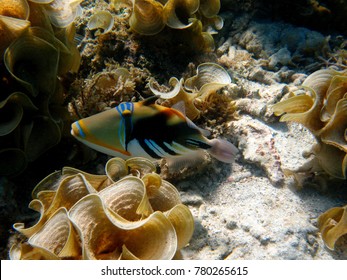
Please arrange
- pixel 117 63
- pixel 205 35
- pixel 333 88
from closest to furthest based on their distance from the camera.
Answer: pixel 333 88 < pixel 117 63 < pixel 205 35

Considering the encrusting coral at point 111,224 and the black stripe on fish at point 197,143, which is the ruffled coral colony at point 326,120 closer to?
the black stripe on fish at point 197,143

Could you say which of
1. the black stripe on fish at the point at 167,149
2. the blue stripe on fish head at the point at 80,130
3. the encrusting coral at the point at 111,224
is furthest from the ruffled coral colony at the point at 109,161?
the blue stripe on fish head at the point at 80,130

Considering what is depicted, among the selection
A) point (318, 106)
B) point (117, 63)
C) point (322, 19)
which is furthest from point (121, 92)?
point (322, 19)

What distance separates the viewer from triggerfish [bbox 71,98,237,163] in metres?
1.88

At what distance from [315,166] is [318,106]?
1.76 ft

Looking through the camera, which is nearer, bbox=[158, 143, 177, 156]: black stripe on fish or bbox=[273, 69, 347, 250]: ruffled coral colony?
bbox=[158, 143, 177, 156]: black stripe on fish

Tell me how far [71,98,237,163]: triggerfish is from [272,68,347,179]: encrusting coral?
93 cm

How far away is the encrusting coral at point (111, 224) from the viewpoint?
6.16ft

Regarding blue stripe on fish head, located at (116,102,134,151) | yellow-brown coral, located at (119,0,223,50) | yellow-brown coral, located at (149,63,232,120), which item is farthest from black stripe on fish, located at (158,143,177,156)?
yellow-brown coral, located at (119,0,223,50)

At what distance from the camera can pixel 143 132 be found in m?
1.92

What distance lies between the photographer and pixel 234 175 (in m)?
2.74

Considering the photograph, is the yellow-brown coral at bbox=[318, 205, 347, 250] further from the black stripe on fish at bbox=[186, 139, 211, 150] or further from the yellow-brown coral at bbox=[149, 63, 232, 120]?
the yellow-brown coral at bbox=[149, 63, 232, 120]

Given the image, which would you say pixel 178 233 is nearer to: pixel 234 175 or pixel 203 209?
pixel 203 209

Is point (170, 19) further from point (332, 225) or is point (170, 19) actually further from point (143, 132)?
point (332, 225)
